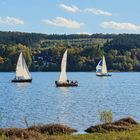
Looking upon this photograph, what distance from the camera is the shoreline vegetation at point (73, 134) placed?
20172 millimetres

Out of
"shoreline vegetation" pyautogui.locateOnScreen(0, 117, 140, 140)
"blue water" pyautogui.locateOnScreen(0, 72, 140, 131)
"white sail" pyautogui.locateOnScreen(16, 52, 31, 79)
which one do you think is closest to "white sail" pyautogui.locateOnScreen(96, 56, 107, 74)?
"white sail" pyautogui.locateOnScreen(16, 52, 31, 79)

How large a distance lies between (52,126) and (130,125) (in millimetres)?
4310

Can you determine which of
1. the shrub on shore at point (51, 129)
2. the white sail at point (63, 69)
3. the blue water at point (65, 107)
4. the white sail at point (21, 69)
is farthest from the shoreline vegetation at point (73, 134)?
the white sail at point (21, 69)

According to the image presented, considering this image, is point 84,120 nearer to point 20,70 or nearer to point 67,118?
point 67,118

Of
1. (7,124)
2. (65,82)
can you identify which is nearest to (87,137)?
(7,124)

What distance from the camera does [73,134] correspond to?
77.4 feet

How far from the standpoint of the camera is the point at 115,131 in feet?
77.3

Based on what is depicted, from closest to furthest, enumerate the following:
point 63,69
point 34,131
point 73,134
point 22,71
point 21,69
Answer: point 34,131 < point 73,134 < point 63,69 < point 21,69 < point 22,71

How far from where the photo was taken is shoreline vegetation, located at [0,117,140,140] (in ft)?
66.2

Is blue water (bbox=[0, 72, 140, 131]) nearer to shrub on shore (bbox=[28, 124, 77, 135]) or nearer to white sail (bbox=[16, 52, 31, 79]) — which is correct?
white sail (bbox=[16, 52, 31, 79])

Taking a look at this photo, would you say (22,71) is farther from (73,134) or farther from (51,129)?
(73,134)

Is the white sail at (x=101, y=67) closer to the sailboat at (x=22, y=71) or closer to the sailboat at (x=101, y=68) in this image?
the sailboat at (x=101, y=68)

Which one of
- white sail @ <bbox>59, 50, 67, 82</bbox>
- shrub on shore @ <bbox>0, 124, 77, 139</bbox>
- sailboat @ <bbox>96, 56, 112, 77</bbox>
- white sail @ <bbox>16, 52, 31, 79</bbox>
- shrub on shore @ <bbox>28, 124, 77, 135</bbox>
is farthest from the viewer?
sailboat @ <bbox>96, 56, 112, 77</bbox>

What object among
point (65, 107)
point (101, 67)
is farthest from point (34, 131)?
point (101, 67)
